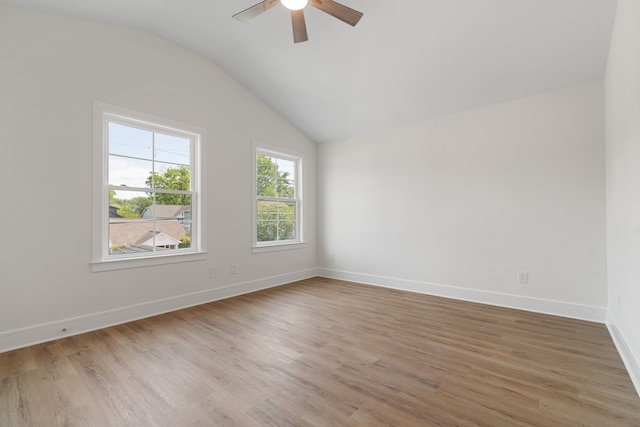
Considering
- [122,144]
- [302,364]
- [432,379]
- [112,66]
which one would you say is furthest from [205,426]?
[112,66]

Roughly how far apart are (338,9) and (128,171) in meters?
2.69

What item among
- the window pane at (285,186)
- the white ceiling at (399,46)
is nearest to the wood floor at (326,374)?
the window pane at (285,186)

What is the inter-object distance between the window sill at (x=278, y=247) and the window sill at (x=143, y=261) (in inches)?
31.9

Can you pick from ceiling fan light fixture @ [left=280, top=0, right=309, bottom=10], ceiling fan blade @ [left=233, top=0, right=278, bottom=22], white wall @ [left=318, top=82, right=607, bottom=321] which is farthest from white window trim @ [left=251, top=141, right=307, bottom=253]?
ceiling fan light fixture @ [left=280, top=0, right=309, bottom=10]

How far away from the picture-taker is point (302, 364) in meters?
2.21

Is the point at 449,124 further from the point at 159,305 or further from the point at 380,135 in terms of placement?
the point at 159,305

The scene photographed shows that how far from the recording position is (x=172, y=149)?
3623 mm

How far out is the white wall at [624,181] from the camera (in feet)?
6.24

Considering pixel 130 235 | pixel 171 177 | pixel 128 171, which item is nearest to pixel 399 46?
pixel 171 177

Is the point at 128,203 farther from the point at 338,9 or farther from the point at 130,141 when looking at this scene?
the point at 338,9

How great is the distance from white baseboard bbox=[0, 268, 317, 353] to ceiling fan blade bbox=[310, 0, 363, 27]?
11.0 feet

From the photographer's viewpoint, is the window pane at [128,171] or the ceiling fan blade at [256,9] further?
the window pane at [128,171]

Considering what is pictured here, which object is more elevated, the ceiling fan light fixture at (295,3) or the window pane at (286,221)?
the ceiling fan light fixture at (295,3)

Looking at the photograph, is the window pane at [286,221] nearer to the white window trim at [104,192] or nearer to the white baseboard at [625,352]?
the white window trim at [104,192]
